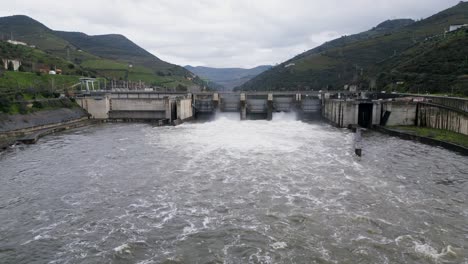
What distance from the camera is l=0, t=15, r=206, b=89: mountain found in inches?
3930

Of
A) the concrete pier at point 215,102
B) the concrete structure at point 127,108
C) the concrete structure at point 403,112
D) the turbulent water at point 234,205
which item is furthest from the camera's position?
the concrete pier at point 215,102

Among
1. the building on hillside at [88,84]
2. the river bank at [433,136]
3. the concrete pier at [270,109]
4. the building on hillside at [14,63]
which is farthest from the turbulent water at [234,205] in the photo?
the building on hillside at [14,63]

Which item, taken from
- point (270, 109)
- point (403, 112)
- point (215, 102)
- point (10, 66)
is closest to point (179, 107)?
point (215, 102)

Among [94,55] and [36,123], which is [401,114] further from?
[94,55]

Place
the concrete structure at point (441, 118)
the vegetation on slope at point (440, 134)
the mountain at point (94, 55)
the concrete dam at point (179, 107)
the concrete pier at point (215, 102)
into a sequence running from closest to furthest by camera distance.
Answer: the vegetation on slope at point (440, 134)
the concrete structure at point (441, 118)
the concrete dam at point (179, 107)
the concrete pier at point (215, 102)
the mountain at point (94, 55)

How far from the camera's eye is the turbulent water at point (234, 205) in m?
10.5

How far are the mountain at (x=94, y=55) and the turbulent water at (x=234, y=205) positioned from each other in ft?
207

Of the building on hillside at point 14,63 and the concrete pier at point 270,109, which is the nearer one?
the concrete pier at point 270,109

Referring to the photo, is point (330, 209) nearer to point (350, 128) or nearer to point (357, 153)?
point (357, 153)

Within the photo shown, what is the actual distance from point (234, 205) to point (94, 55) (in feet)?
435

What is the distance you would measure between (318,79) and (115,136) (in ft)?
269

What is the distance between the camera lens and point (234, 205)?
14.1 meters

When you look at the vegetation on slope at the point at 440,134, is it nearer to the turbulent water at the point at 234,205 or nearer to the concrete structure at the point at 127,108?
the turbulent water at the point at 234,205

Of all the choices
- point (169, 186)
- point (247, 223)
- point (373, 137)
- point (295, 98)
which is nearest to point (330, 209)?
point (247, 223)
